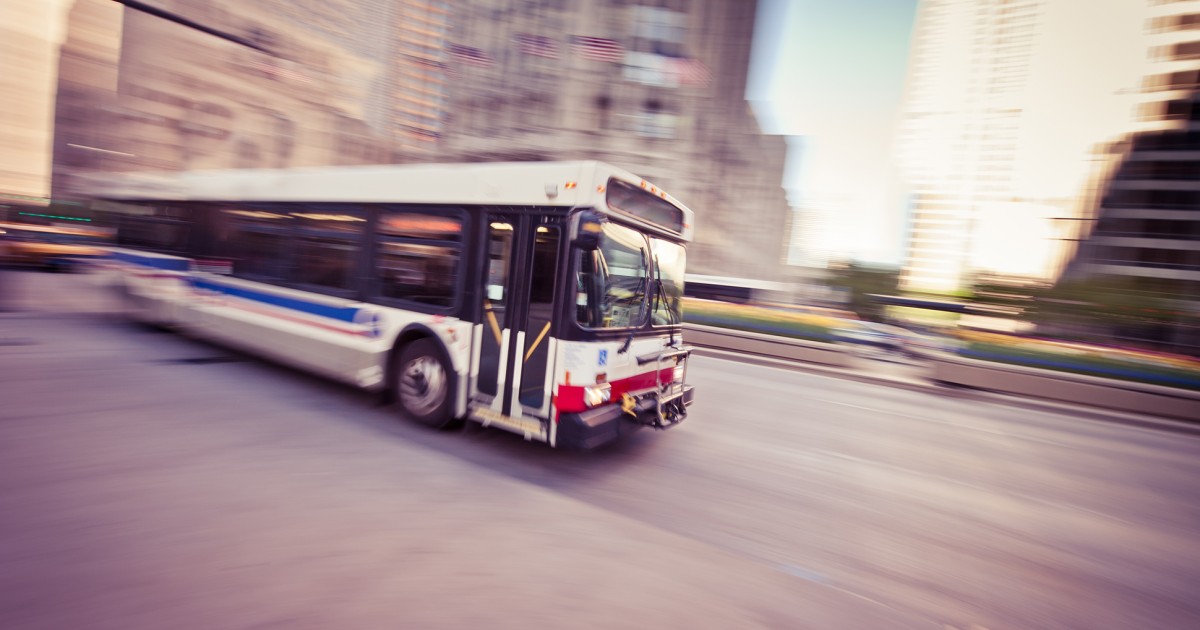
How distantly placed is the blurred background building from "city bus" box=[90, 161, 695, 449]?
262 centimetres

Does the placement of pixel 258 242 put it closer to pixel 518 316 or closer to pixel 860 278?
pixel 518 316

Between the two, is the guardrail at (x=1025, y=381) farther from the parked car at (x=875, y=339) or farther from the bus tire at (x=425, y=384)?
the bus tire at (x=425, y=384)

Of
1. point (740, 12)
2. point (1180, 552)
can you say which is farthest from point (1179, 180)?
point (1180, 552)

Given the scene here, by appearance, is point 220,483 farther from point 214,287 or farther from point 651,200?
point 214,287

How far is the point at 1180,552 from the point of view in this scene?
16.0 feet

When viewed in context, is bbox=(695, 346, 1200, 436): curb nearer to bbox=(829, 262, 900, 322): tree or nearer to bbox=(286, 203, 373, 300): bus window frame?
bbox=(286, 203, 373, 300): bus window frame

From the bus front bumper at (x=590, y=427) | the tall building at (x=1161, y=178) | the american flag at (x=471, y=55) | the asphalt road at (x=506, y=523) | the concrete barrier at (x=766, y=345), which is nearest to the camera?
the asphalt road at (x=506, y=523)

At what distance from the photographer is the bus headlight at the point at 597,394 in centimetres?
486

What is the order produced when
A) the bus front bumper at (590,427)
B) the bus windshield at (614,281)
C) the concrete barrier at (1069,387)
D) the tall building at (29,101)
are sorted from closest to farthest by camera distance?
the bus front bumper at (590,427) < the bus windshield at (614,281) < the concrete barrier at (1069,387) < the tall building at (29,101)

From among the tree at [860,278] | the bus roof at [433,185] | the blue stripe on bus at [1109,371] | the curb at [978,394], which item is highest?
the tree at [860,278]

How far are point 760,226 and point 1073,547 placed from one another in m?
104

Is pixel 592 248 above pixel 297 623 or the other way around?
above

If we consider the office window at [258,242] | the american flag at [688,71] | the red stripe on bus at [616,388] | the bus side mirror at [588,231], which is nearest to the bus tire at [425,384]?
the red stripe on bus at [616,388]

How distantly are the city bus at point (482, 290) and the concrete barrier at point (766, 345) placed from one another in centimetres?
1079
